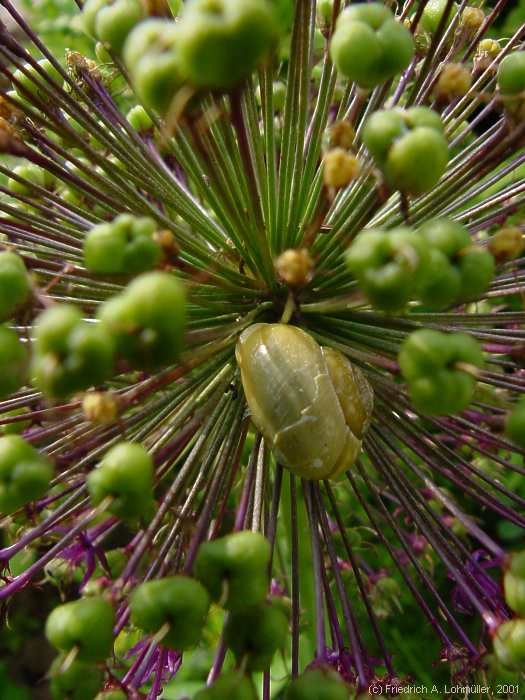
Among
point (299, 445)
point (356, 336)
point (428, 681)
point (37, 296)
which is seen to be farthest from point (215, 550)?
point (428, 681)

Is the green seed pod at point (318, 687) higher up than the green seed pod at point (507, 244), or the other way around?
the green seed pod at point (507, 244)

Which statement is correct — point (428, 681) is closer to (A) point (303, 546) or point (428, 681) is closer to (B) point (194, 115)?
(A) point (303, 546)

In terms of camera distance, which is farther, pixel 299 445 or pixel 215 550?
pixel 299 445

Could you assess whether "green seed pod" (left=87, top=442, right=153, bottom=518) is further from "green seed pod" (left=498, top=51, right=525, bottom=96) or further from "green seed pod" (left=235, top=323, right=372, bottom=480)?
"green seed pod" (left=498, top=51, right=525, bottom=96)

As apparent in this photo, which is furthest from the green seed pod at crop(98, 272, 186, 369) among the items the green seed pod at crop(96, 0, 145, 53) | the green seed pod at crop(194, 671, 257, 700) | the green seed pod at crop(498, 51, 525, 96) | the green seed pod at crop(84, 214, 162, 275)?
the green seed pod at crop(498, 51, 525, 96)

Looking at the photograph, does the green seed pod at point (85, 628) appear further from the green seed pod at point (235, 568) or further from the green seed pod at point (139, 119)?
the green seed pod at point (139, 119)

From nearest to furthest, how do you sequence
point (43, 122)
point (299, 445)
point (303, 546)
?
point (299, 445), point (43, 122), point (303, 546)

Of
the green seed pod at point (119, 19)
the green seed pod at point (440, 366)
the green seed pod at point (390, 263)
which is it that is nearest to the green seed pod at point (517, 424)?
the green seed pod at point (440, 366)
